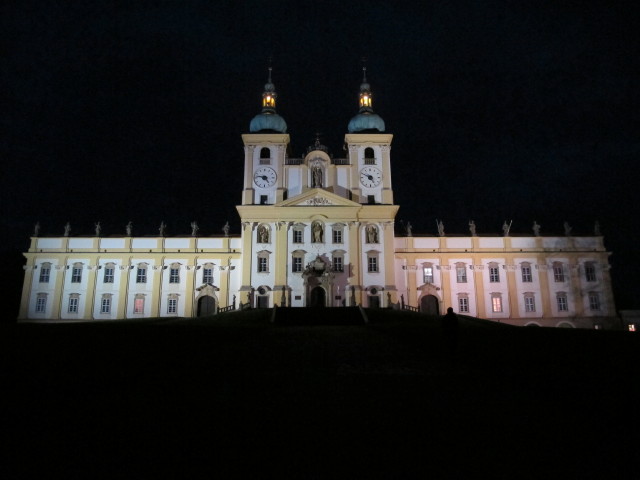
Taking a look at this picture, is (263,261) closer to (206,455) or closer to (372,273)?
(372,273)

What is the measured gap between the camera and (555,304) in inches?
1795

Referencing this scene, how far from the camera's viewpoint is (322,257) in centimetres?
4162

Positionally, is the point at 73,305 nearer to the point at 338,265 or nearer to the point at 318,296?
the point at 318,296

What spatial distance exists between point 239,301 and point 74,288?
17543 millimetres

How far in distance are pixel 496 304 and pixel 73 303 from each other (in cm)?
4068

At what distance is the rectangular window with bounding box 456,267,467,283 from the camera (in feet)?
151

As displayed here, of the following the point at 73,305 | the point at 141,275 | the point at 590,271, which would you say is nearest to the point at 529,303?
the point at 590,271

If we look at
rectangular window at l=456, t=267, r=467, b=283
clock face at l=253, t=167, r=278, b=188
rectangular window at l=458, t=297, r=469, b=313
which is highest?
clock face at l=253, t=167, r=278, b=188

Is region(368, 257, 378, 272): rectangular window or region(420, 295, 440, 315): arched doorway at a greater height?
region(368, 257, 378, 272): rectangular window

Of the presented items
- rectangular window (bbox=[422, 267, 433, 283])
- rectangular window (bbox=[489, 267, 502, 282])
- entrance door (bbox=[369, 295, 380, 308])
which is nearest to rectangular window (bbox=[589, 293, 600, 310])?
rectangular window (bbox=[489, 267, 502, 282])

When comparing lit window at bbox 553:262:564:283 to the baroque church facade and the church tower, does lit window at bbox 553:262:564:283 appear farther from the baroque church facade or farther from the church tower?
the church tower

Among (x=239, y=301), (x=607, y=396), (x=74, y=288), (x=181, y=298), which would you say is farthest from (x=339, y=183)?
(x=607, y=396)

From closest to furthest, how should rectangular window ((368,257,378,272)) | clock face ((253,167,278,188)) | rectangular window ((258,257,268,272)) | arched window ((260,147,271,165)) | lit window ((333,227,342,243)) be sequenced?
rectangular window ((258,257,268,272)) < rectangular window ((368,257,378,272)) < lit window ((333,227,342,243)) < clock face ((253,167,278,188)) < arched window ((260,147,271,165))

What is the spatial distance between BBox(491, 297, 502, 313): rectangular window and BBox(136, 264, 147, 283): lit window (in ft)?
110
